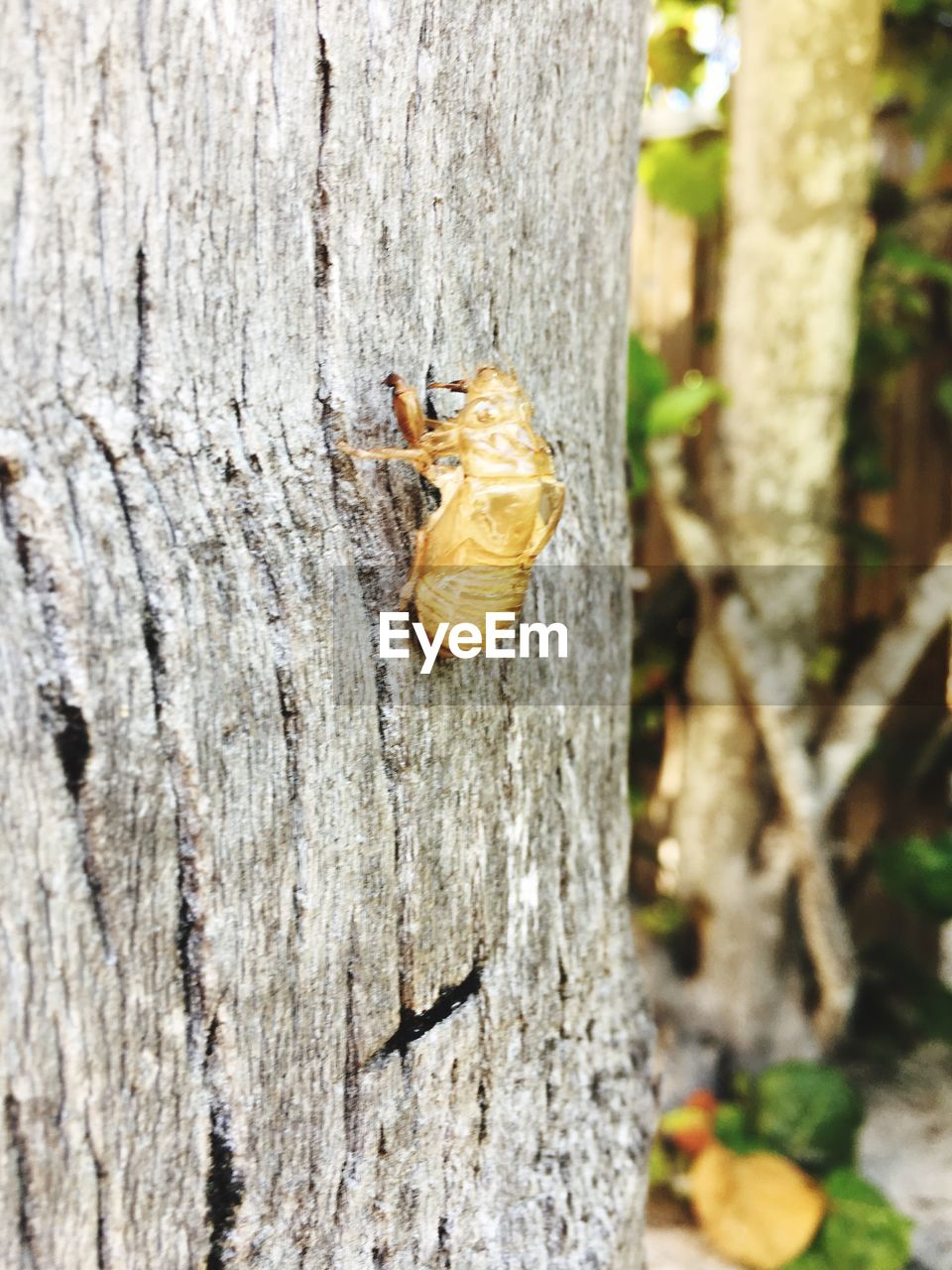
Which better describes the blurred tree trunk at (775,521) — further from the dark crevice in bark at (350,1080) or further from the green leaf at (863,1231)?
the dark crevice in bark at (350,1080)

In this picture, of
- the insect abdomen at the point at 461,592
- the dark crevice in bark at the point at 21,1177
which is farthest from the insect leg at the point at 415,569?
Result: the dark crevice in bark at the point at 21,1177

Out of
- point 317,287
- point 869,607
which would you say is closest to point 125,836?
point 317,287

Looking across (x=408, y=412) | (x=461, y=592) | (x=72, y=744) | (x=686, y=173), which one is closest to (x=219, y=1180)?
(x=72, y=744)

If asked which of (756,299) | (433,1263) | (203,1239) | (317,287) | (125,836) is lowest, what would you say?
(433,1263)

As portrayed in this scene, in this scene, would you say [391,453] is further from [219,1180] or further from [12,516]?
[219,1180]

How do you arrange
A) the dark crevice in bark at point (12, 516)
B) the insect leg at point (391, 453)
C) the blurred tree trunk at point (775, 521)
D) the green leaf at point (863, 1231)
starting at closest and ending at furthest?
the dark crevice in bark at point (12, 516)
the insect leg at point (391, 453)
the green leaf at point (863, 1231)
the blurred tree trunk at point (775, 521)

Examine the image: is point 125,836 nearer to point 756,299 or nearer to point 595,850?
point 595,850

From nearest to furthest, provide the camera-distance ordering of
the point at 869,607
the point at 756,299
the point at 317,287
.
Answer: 1. the point at 317,287
2. the point at 756,299
3. the point at 869,607

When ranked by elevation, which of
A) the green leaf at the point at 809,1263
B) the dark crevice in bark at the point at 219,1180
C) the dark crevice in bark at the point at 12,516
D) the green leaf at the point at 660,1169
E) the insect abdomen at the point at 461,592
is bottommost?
the green leaf at the point at 660,1169
